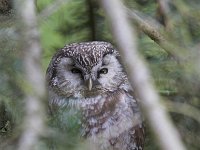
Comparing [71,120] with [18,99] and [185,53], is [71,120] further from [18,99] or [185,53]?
[185,53]

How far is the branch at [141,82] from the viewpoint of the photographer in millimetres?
944

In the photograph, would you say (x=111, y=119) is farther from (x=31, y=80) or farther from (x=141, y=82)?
(x=141, y=82)

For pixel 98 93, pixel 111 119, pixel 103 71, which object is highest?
pixel 103 71

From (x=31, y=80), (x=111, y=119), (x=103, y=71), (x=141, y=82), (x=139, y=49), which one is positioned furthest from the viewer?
(x=103, y=71)

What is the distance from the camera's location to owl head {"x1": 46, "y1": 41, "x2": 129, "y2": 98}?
2.90m

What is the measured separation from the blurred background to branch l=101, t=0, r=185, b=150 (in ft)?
0.37

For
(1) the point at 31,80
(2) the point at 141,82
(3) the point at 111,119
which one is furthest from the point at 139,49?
(3) the point at 111,119

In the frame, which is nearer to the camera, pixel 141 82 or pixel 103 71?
pixel 141 82

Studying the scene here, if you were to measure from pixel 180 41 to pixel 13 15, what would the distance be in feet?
2.08

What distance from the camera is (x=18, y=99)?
1.57m

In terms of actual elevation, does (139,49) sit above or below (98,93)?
above

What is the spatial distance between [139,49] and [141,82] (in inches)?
25.0

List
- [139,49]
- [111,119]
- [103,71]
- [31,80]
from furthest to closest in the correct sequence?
[103,71], [111,119], [139,49], [31,80]

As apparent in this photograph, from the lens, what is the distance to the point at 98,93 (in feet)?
9.95
